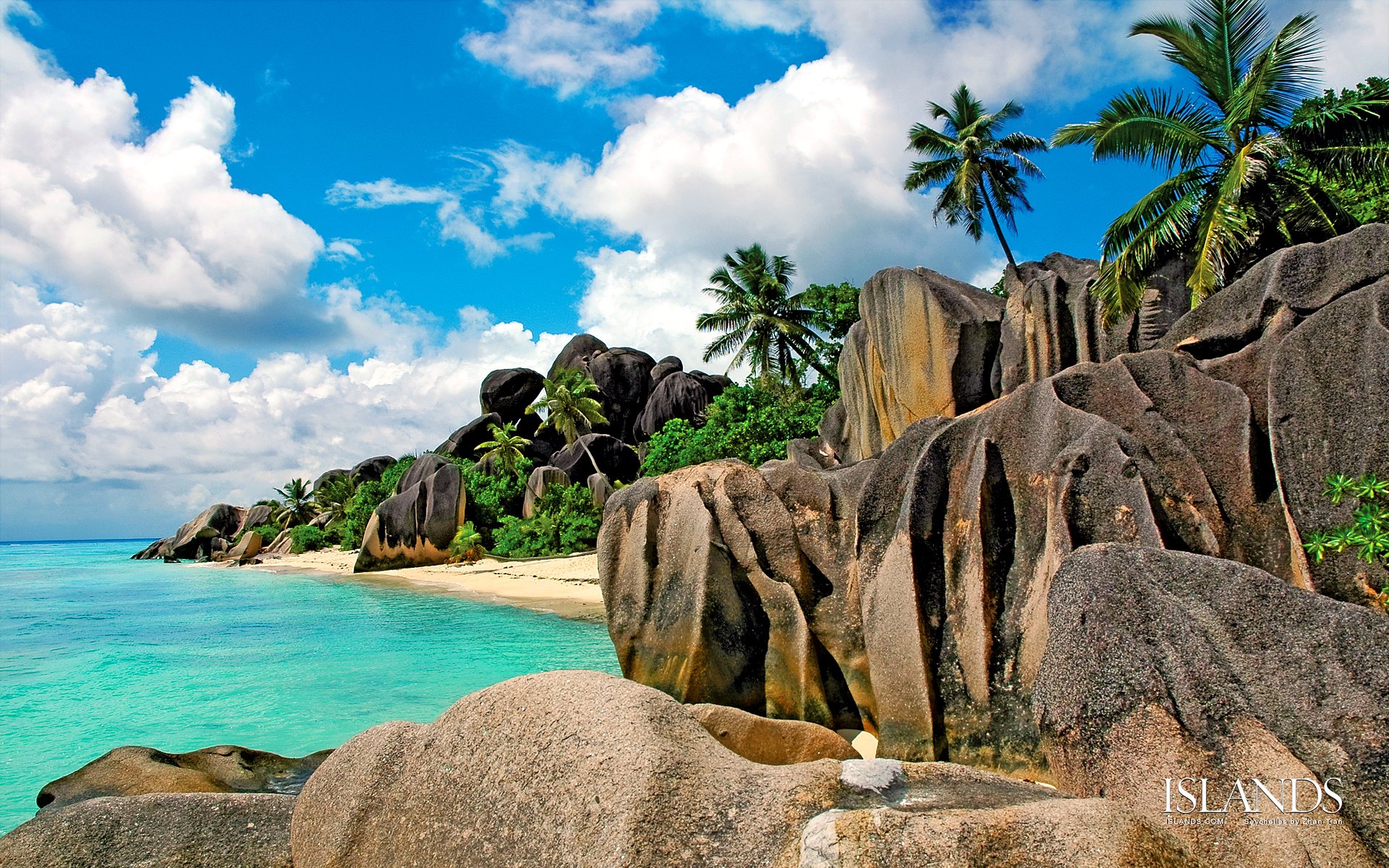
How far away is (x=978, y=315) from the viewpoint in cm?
1302

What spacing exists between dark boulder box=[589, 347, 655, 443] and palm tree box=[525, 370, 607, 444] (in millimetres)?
1105

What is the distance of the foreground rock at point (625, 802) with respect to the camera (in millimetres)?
2205

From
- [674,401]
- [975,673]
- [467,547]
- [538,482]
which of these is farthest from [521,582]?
[975,673]

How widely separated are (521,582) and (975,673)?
18340 mm

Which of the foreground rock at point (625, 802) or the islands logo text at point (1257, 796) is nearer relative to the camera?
the foreground rock at point (625, 802)

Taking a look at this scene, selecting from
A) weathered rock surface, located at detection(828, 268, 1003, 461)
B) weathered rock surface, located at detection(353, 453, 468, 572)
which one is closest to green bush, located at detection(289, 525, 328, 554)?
weathered rock surface, located at detection(353, 453, 468, 572)

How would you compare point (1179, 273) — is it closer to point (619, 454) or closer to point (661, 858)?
point (661, 858)

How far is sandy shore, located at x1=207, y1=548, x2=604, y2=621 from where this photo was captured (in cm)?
1798

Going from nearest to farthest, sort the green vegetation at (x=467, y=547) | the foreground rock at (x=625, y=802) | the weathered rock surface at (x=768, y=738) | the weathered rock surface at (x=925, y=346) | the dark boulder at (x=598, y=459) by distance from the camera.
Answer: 1. the foreground rock at (x=625, y=802)
2. the weathered rock surface at (x=768, y=738)
3. the weathered rock surface at (x=925, y=346)
4. the green vegetation at (x=467, y=547)
5. the dark boulder at (x=598, y=459)

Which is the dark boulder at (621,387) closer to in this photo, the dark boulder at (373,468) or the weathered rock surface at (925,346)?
the dark boulder at (373,468)

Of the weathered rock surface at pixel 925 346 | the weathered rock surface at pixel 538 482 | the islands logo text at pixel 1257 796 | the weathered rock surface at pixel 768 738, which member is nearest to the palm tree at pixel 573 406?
the weathered rock surface at pixel 538 482

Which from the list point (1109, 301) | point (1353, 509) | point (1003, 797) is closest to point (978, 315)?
point (1109, 301)

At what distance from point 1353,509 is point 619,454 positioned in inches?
1169

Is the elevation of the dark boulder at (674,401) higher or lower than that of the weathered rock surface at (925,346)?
higher
